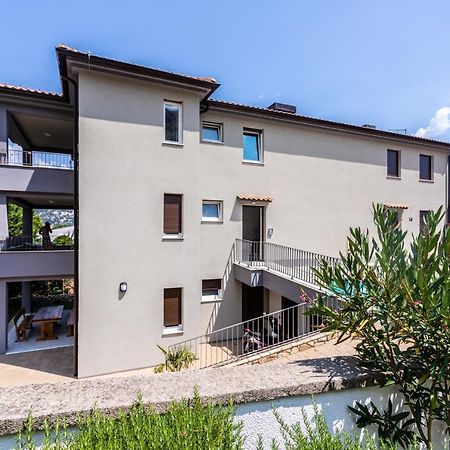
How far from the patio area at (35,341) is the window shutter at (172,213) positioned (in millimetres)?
7240

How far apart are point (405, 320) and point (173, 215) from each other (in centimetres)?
995

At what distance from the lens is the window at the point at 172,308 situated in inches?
458

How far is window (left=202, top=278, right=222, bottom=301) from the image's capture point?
1362 centimetres

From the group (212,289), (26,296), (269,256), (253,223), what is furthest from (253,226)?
(26,296)

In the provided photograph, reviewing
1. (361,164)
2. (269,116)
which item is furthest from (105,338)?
(361,164)

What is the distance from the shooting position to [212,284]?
542 inches

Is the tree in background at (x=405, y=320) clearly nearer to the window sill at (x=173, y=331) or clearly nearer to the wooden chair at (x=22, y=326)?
the window sill at (x=173, y=331)

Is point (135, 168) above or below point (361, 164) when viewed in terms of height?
below

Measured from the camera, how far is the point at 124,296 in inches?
427

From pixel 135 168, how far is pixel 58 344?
8939 millimetres

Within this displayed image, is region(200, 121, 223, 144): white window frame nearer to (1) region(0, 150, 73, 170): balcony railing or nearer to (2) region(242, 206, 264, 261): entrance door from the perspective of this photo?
(2) region(242, 206, 264, 261): entrance door

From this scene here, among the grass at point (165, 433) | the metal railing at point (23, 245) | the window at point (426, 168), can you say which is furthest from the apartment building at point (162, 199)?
the grass at point (165, 433)

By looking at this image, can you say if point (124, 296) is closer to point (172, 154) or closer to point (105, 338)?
point (105, 338)

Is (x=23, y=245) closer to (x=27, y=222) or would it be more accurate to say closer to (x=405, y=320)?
(x=27, y=222)
